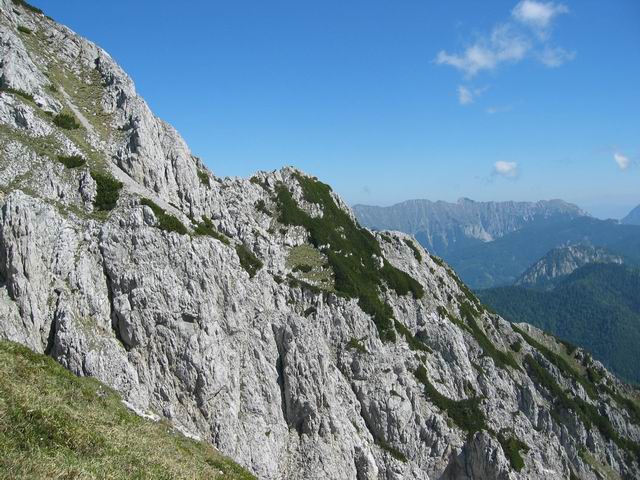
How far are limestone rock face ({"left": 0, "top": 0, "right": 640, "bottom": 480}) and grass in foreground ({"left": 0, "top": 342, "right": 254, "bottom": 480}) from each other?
16.9m

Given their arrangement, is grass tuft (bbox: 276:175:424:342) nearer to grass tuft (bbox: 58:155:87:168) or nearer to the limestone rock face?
the limestone rock face

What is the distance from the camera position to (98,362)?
114 ft

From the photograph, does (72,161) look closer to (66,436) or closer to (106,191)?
(106,191)

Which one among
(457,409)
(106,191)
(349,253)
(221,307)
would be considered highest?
(106,191)

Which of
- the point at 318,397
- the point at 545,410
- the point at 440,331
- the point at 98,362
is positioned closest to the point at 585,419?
the point at 545,410

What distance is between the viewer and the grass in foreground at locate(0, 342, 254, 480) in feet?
37.5

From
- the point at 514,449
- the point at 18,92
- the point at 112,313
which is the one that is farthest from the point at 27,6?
the point at 514,449

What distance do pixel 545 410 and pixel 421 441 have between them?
41.3 metres

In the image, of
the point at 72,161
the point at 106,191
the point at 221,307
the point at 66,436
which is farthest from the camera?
the point at 221,307

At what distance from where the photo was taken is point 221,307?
45.7 meters

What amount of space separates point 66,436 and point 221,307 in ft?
106

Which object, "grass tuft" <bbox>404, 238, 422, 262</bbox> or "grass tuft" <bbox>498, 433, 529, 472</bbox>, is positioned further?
"grass tuft" <bbox>404, 238, 422, 262</bbox>

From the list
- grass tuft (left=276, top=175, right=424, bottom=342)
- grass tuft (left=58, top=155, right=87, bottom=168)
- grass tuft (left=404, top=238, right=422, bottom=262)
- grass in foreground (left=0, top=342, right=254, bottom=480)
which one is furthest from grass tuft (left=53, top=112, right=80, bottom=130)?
grass tuft (left=404, top=238, right=422, bottom=262)

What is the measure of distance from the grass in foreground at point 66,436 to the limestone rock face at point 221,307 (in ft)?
55.5
